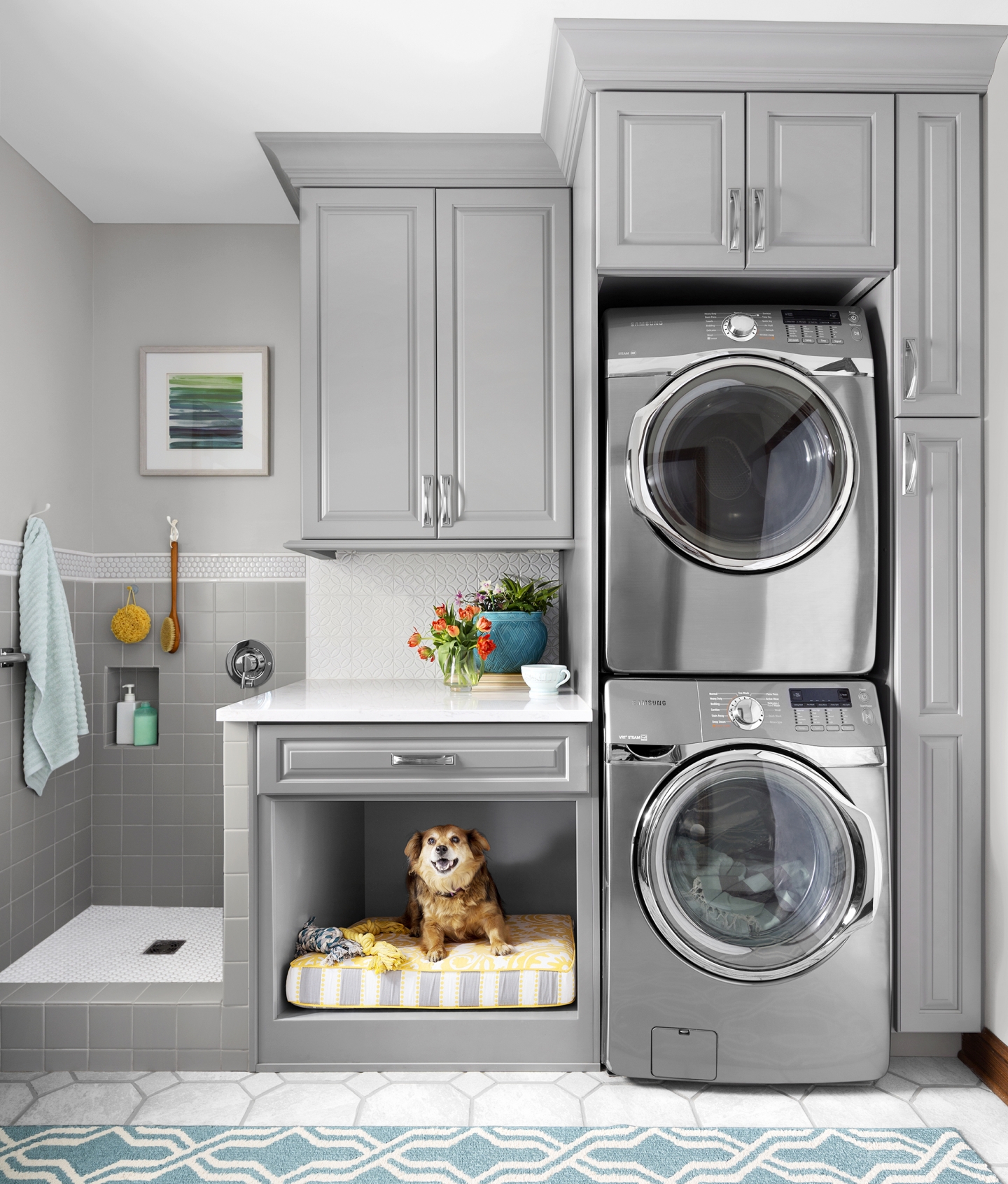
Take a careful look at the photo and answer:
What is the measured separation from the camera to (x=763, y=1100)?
193 centimetres

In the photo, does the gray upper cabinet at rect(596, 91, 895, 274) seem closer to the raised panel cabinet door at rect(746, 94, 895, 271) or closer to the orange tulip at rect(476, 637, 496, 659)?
the raised panel cabinet door at rect(746, 94, 895, 271)

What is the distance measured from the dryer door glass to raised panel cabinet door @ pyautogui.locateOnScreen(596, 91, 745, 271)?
0.30 meters

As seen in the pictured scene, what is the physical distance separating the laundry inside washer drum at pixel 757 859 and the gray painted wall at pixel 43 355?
2016 millimetres

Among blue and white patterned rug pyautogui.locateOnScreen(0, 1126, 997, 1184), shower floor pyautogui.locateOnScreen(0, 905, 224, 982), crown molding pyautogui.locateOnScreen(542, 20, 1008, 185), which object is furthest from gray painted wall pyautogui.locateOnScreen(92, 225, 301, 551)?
blue and white patterned rug pyautogui.locateOnScreen(0, 1126, 997, 1184)

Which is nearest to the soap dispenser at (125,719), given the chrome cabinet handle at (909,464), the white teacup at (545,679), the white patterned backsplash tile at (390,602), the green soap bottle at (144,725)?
the green soap bottle at (144,725)

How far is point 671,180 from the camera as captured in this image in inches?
79.4

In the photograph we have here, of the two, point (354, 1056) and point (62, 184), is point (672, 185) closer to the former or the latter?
point (62, 184)

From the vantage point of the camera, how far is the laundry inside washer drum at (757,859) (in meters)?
1.95

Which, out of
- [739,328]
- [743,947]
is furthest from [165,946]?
[739,328]

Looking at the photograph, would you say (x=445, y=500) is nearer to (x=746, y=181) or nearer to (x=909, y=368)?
(x=746, y=181)

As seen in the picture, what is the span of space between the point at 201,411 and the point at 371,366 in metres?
0.79

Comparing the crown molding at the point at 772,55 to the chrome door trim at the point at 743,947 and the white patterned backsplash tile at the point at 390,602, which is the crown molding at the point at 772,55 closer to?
the white patterned backsplash tile at the point at 390,602

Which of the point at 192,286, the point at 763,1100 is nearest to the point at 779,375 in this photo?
the point at 763,1100

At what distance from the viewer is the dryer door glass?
6.53ft
